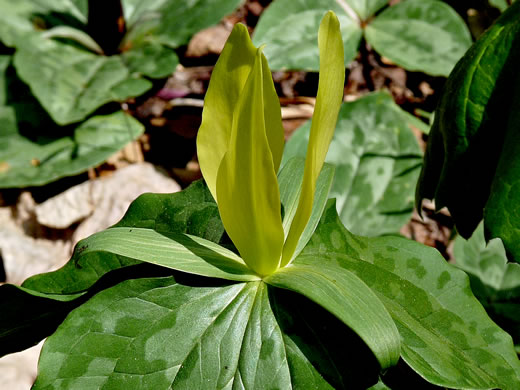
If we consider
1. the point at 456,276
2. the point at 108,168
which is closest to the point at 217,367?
the point at 456,276

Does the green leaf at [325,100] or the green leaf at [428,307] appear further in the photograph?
the green leaf at [428,307]

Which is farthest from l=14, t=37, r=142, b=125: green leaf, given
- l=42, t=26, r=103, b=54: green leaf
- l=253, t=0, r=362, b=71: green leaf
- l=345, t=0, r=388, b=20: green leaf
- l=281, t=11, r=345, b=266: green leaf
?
l=281, t=11, r=345, b=266: green leaf

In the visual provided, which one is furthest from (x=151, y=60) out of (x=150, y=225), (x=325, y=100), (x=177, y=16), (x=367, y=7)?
(x=325, y=100)

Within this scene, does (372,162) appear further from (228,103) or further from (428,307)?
(228,103)

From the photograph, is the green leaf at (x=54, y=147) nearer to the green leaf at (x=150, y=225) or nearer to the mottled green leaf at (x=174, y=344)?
the green leaf at (x=150, y=225)

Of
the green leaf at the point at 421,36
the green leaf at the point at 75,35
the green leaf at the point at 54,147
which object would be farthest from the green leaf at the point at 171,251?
the green leaf at the point at 75,35

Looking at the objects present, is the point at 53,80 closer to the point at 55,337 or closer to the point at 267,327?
the point at 55,337

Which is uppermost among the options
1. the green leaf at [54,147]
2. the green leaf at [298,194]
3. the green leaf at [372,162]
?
the green leaf at [298,194]
